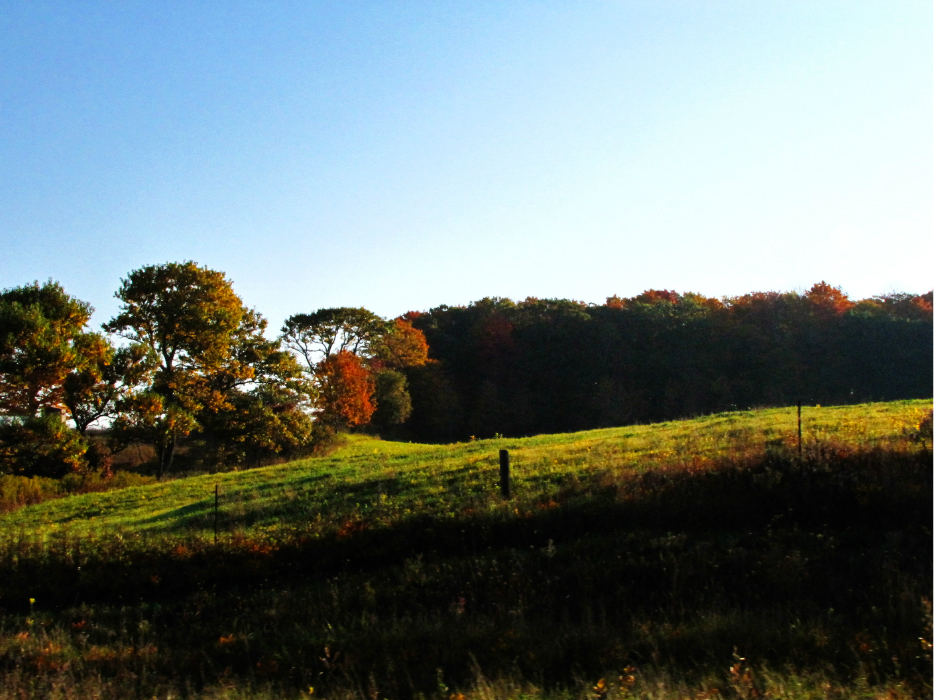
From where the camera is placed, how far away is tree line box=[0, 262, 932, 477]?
34969mm

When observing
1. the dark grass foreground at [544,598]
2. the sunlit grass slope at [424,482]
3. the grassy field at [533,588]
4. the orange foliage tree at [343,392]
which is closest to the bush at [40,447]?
the sunlit grass slope at [424,482]

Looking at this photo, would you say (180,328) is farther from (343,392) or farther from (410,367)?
(410,367)

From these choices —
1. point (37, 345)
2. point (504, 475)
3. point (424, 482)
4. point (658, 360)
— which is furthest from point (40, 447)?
point (658, 360)

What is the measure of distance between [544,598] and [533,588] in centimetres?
36

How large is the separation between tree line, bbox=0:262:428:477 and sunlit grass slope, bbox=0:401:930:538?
393 inches

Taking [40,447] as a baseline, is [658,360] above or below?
above

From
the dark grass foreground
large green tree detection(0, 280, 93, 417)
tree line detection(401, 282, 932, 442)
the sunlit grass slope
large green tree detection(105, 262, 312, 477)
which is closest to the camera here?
the dark grass foreground

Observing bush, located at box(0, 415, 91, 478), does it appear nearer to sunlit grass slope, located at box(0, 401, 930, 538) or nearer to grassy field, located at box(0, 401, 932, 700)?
sunlit grass slope, located at box(0, 401, 930, 538)

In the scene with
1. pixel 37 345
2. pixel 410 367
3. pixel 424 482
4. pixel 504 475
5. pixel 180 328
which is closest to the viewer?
pixel 504 475

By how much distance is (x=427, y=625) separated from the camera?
990 cm

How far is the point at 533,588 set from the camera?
10.8 m

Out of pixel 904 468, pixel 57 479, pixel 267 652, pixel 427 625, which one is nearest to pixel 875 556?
pixel 904 468

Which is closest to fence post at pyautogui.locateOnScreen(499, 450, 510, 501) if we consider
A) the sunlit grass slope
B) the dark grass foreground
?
the sunlit grass slope

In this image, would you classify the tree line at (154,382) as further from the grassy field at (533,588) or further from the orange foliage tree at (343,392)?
the grassy field at (533,588)
